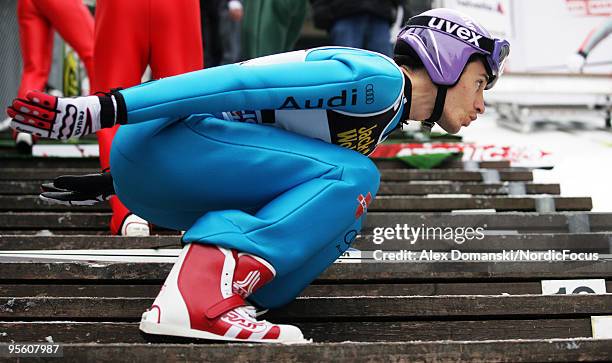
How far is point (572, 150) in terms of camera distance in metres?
5.20

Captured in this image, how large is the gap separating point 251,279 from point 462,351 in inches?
18.1

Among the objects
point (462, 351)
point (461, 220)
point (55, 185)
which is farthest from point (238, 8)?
point (462, 351)

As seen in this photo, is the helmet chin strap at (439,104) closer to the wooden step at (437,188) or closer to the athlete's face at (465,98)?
the athlete's face at (465,98)

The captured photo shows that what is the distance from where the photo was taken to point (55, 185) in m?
2.11

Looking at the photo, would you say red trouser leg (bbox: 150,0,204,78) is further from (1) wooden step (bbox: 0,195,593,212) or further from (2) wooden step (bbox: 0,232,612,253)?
(1) wooden step (bbox: 0,195,593,212)

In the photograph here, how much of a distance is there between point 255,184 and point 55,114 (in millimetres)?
459

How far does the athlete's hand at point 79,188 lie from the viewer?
210cm

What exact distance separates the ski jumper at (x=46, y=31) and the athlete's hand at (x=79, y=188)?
6.19ft

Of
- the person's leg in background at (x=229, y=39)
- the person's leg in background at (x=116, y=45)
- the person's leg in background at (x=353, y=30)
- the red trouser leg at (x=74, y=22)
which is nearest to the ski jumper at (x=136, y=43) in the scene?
the person's leg in background at (x=116, y=45)

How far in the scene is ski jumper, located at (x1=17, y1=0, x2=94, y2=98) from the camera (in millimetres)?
3988

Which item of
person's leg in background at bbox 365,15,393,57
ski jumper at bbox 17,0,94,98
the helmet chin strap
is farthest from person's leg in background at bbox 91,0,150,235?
person's leg in background at bbox 365,15,393,57

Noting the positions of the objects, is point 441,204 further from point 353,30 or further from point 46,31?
point 46,31

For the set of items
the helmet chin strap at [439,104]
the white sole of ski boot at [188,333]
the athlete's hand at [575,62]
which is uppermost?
the helmet chin strap at [439,104]

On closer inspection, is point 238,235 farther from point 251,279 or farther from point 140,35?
point 140,35
